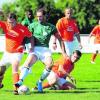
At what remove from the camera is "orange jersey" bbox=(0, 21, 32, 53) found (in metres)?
12.5

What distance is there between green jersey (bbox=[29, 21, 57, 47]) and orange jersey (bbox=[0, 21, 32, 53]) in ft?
0.93

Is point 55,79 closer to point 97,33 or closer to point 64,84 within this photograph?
point 64,84

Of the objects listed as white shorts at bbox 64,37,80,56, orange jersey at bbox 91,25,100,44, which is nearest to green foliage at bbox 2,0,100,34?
orange jersey at bbox 91,25,100,44

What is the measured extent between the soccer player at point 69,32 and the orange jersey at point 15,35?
4.00 metres

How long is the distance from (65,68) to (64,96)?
159 centimetres

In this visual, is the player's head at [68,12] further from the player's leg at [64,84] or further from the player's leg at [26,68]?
the player's leg at [26,68]

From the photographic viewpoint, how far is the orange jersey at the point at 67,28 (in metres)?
16.8

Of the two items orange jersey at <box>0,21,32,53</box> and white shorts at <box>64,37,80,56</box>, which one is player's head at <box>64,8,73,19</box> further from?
orange jersey at <box>0,21,32,53</box>

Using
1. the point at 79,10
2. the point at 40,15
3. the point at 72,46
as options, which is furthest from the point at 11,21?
the point at 79,10

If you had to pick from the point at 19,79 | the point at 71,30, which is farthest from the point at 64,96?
the point at 71,30

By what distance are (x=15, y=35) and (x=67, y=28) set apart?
4681mm

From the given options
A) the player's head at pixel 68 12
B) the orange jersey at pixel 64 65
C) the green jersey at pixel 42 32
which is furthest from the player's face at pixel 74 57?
the player's head at pixel 68 12

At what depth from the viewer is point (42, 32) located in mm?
12688

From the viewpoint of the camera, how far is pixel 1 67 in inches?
508
